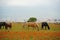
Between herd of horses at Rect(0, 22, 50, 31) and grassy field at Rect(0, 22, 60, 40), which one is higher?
herd of horses at Rect(0, 22, 50, 31)

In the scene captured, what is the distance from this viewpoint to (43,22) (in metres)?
2.71

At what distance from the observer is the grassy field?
2629 mm

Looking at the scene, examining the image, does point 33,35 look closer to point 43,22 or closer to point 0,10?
point 43,22

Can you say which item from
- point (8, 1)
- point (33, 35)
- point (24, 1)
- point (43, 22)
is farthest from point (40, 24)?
point (8, 1)

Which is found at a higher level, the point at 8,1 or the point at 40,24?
the point at 8,1

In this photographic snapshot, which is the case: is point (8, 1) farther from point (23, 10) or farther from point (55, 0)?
point (55, 0)

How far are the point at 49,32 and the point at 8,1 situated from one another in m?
0.89

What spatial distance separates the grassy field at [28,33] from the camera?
104 inches

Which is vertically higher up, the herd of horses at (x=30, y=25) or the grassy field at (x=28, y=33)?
the herd of horses at (x=30, y=25)

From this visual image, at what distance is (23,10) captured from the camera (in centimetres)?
270

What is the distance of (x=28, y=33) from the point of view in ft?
8.70

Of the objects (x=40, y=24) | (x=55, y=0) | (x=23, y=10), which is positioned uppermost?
(x=55, y=0)

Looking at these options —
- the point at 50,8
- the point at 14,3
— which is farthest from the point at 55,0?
the point at 14,3

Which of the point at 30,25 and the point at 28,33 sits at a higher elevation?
the point at 30,25
